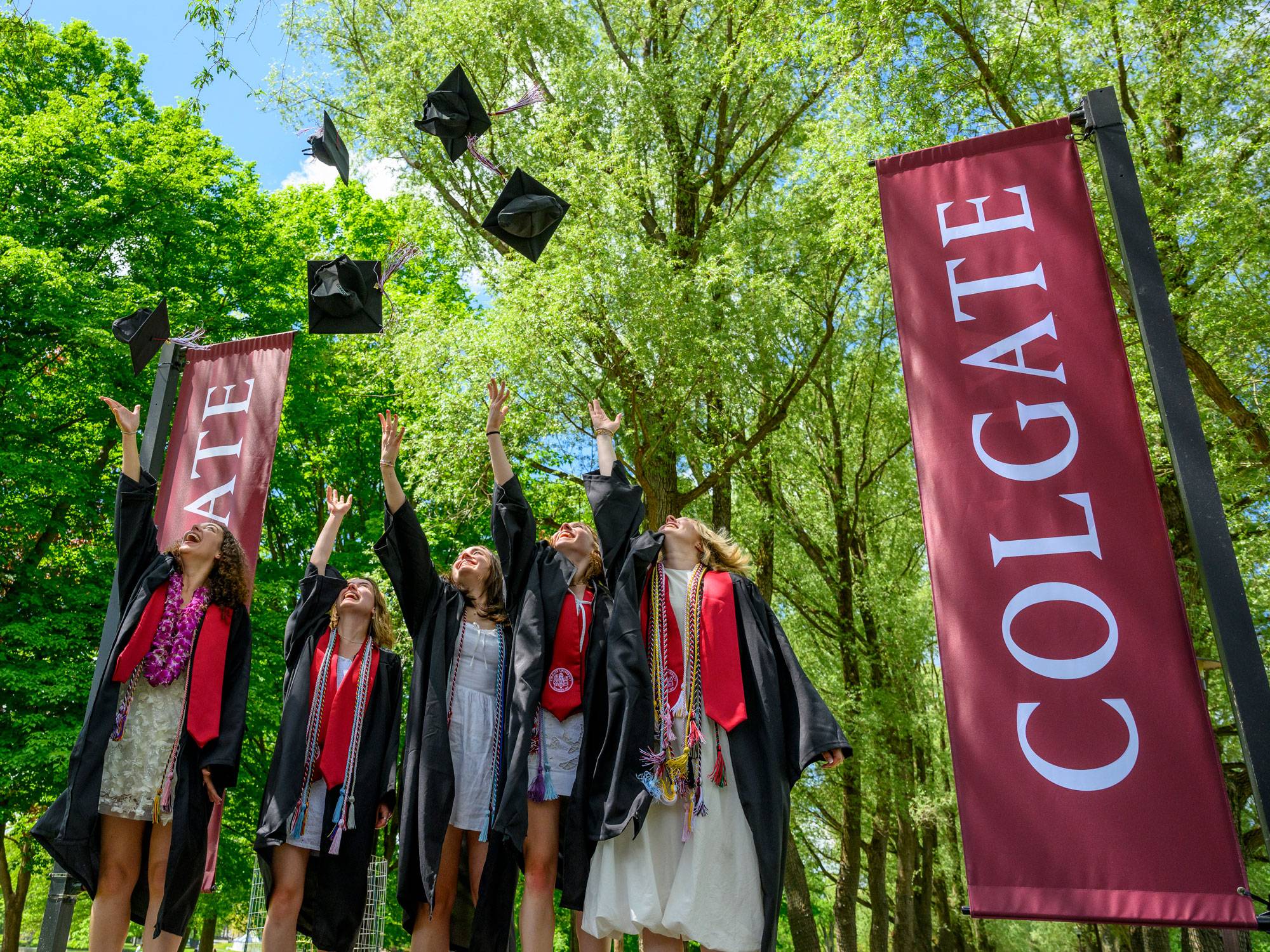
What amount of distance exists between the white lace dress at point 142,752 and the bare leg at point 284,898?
1.69ft

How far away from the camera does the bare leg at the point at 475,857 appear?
407 centimetres

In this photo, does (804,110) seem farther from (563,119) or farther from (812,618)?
(812,618)

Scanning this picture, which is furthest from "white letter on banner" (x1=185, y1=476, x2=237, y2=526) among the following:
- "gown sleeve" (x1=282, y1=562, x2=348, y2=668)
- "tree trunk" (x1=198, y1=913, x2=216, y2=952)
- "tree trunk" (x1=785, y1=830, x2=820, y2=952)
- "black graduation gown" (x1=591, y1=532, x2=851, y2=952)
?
"tree trunk" (x1=198, y1=913, x2=216, y2=952)

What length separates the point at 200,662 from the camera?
13.5 ft

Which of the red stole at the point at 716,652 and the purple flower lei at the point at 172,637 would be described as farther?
the purple flower lei at the point at 172,637

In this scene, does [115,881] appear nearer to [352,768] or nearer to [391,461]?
[352,768]

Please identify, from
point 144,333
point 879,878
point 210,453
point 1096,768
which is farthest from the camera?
point 879,878

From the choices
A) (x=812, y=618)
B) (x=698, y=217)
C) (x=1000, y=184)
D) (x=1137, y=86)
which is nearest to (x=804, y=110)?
(x=698, y=217)

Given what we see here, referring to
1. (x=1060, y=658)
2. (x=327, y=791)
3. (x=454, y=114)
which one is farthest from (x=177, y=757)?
(x=454, y=114)

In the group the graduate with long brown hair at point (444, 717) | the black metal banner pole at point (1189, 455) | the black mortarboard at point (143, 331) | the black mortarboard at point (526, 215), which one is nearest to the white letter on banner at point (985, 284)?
the black metal banner pole at point (1189, 455)

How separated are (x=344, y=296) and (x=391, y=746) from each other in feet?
10.6

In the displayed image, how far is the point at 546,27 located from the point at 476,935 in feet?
40.2

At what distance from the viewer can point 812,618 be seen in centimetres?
1575

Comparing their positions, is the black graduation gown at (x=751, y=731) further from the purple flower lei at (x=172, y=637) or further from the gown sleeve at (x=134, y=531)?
the gown sleeve at (x=134, y=531)
